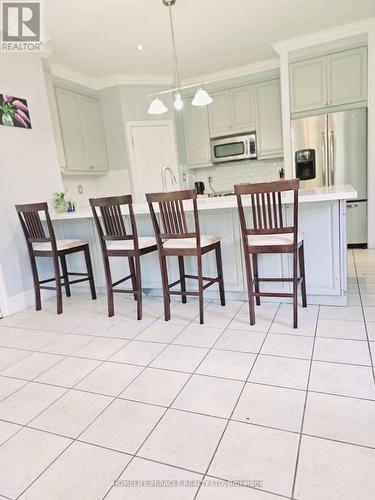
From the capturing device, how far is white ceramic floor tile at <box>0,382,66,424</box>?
1.57 m

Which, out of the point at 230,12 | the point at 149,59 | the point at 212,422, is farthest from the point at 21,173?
the point at 212,422

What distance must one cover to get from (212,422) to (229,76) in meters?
4.78

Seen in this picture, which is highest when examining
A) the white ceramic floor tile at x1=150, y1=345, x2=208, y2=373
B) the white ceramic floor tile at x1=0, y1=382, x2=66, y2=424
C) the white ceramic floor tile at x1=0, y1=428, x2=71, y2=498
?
the white ceramic floor tile at x1=150, y1=345, x2=208, y2=373

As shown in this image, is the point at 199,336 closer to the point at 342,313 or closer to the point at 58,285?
the point at 342,313

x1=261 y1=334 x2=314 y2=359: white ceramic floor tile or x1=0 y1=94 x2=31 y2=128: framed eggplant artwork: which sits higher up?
x1=0 y1=94 x2=31 y2=128: framed eggplant artwork

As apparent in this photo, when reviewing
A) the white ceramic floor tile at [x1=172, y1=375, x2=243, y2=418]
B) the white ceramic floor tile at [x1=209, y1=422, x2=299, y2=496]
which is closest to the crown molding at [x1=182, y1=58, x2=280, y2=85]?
the white ceramic floor tile at [x1=172, y1=375, x2=243, y2=418]

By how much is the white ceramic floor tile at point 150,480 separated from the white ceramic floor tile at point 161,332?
98 cm

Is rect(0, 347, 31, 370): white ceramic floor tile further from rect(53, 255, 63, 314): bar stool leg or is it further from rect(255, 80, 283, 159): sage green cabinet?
rect(255, 80, 283, 159): sage green cabinet

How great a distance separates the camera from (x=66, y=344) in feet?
7.52

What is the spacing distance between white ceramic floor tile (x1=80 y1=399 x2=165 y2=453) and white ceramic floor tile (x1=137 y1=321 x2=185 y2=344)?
658 mm

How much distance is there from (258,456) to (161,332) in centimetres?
122

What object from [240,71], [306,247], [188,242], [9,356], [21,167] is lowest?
[9,356]

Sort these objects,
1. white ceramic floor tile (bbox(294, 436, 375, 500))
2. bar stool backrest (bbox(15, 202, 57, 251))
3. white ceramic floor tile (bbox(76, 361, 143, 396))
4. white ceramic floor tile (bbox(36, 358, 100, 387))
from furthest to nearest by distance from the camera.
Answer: bar stool backrest (bbox(15, 202, 57, 251))
white ceramic floor tile (bbox(36, 358, 100, 387))
white ceramic floor tile (bbox(76, 361, 143, 396))
white ceramic floor tile (bbox(294, 436, 375, 500))

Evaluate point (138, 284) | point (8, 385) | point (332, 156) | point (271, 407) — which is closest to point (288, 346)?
point (271, 407)
